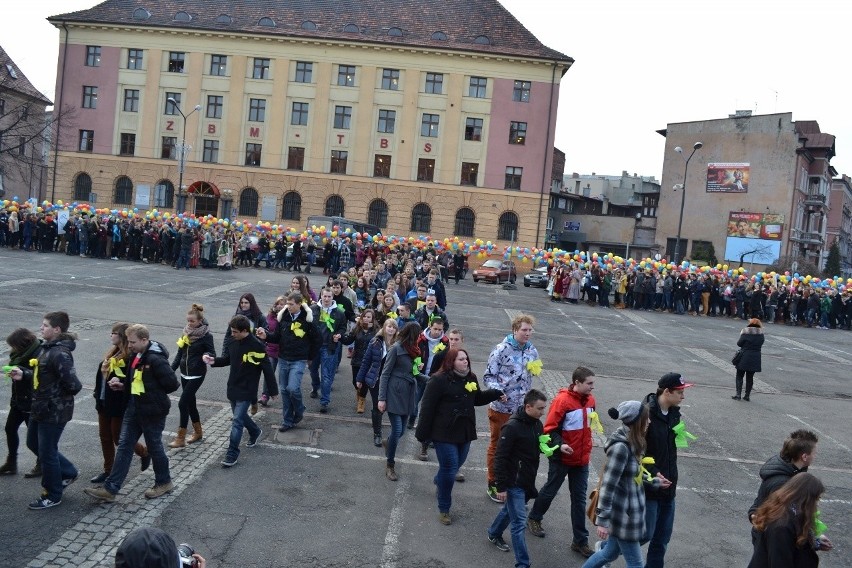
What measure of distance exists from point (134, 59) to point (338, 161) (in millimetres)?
15193

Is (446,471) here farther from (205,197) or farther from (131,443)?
(205,197)

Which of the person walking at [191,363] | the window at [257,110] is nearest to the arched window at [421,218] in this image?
the window at [257,110]

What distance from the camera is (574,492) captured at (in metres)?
6.91

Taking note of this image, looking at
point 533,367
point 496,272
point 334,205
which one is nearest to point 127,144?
point 334,205

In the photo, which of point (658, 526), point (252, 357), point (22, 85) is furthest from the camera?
point (22, 85)

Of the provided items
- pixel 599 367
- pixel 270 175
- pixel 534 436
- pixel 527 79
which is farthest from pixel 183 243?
pixel 527 79

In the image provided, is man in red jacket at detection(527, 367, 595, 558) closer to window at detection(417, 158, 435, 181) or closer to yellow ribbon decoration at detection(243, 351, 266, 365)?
yellow ribbon decoration at detection(243, 351, 266, 365)

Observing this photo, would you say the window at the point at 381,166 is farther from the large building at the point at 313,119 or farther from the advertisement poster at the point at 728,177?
the advertisement poster at the point at 728,177

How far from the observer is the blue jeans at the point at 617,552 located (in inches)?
215

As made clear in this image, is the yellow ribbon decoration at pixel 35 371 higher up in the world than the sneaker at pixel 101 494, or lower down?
higher up

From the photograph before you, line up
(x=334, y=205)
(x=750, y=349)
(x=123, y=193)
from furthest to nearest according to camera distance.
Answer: (x=123, y=193), (x=334, y=205), (x=750, y=349)

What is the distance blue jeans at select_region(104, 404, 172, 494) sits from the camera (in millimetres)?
6824

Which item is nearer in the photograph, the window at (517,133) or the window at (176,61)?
the window at (517,133)

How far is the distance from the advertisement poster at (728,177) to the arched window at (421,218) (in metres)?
25.0
